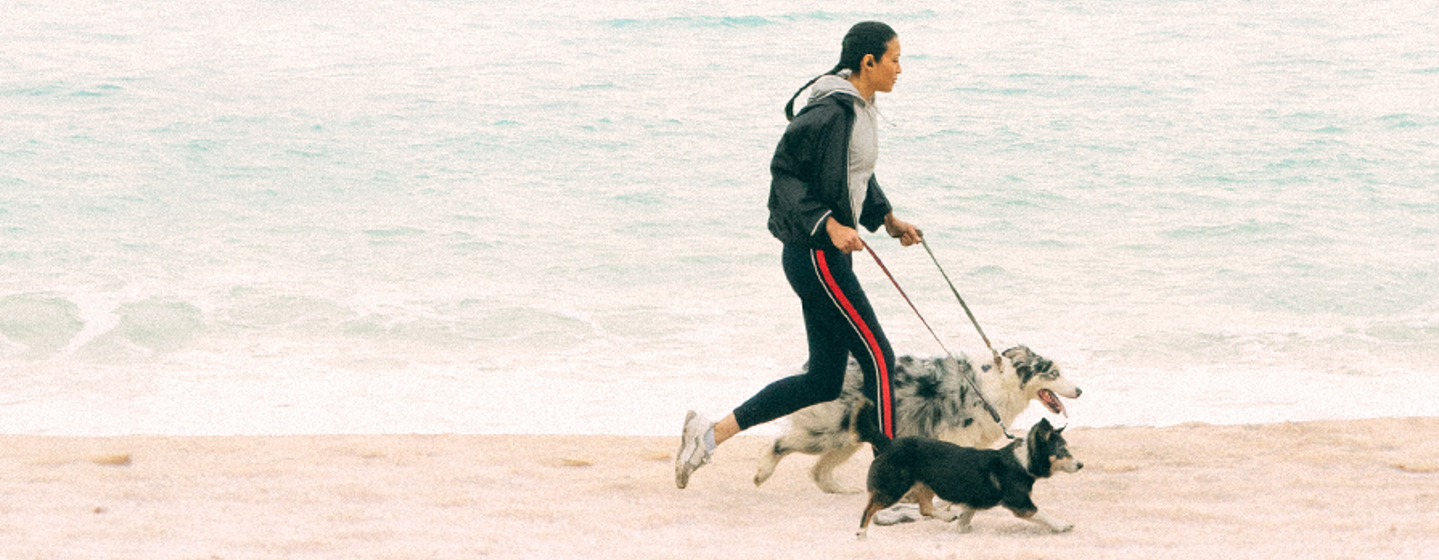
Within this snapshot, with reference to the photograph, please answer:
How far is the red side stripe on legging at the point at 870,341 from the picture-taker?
4.44 meters

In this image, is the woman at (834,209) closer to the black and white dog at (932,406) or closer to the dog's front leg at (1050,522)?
the black and white dog at (932,406)

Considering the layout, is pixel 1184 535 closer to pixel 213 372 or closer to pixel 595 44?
pixel 213 372

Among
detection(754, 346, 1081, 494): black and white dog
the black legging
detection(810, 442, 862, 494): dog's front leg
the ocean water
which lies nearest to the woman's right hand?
the black legging

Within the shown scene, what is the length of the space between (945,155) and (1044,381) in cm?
1196

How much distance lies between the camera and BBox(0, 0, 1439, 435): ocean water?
851 centimetres

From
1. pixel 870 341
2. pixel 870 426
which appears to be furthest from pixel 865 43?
pixel 870 426

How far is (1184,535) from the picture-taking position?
13.9 ft

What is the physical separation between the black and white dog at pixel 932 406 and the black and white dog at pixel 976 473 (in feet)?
1.65

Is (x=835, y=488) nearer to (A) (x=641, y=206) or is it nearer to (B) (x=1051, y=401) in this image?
(B) (x=1051, y=401)

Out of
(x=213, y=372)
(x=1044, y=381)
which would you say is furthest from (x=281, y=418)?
(x=1044, y=381)

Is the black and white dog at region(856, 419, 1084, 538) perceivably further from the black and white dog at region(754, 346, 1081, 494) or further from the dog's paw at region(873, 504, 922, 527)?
the black and white dog at region(754, 346, 1081, 494)

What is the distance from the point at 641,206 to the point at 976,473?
10.9m

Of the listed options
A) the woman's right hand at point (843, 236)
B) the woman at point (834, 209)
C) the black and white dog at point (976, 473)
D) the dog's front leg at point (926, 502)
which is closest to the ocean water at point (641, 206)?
the woman at point (834, 209)

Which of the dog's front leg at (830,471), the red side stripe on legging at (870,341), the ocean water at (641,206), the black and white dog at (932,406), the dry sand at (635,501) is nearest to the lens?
Result: the dry sand at (635,501)
